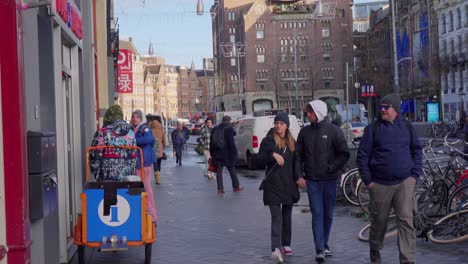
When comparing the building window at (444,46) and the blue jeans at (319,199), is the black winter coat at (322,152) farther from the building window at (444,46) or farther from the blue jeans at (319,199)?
the building window at (444,46)

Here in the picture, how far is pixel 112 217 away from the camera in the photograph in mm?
8375

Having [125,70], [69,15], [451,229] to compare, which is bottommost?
[451,229]

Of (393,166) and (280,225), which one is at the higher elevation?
(393,166)

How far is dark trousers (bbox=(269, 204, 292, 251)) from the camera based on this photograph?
9.02 meters

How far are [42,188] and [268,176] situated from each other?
13.5 ft

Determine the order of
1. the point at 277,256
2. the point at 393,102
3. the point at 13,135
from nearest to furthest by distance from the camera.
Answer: the point at 13,135 < the point at 393,102 < the point at 277,256

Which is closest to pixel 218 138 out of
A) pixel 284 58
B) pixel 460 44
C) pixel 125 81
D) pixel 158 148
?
pixel 158 148

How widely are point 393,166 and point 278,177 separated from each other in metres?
1.55

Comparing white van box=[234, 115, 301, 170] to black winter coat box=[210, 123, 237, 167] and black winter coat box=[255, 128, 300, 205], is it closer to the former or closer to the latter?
black winter coat box=[210, 123, 237, 167]

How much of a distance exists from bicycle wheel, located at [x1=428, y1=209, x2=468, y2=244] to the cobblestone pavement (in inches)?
4.8

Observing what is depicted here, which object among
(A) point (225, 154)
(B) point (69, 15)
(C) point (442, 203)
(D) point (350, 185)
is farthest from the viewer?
(A) point (225, 154)

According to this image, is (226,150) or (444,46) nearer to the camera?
(226,150)

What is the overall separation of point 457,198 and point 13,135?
263 inches

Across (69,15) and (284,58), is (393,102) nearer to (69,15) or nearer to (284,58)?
(69,15)
